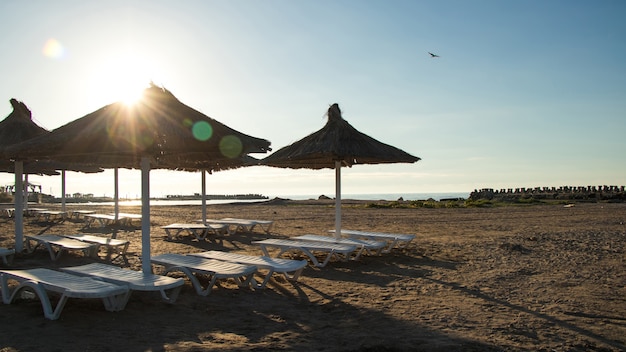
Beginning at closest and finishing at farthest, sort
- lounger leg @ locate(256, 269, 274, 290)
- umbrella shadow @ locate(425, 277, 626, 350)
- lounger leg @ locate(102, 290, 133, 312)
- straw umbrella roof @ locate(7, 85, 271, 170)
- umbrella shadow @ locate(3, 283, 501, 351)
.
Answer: umbrella shadow @ locate(3, 283, 501, 351)
umbrella shadow @ locate(425, 277, 626, 350)
lounger leg @ locate(102, 290, 133, 312)
straw umbrella roof @ locate(7, 85, 271, 170)
lounger leg @ locate(256, 269, 274, 290)

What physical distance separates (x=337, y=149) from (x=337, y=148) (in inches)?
1.2

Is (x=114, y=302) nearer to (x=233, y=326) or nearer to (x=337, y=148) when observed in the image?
(x=233, y=326)

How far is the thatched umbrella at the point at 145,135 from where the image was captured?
5.68 m

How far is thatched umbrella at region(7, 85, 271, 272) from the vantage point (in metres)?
5.68

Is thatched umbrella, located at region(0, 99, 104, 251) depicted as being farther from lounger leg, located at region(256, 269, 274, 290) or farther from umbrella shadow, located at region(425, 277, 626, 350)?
umbrella shadow, located at region(425, 277, 626, 350)

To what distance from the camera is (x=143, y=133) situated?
5.70 m

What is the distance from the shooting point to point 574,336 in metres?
4.23

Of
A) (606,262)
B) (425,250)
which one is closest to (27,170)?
(425,250)

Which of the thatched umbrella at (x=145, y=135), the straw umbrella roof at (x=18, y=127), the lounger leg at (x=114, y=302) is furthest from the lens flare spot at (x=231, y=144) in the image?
the straw umbrella roof at (x=18, y=127)

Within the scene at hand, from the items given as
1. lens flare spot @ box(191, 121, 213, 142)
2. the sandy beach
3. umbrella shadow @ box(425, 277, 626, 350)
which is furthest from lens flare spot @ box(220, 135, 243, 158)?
umbrella shadow @ box(425, 277, 626, 350)

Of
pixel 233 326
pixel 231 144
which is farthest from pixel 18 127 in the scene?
pixel 233 326

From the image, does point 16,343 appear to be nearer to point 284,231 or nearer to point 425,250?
point 425,250

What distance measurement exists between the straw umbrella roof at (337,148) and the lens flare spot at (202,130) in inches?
104

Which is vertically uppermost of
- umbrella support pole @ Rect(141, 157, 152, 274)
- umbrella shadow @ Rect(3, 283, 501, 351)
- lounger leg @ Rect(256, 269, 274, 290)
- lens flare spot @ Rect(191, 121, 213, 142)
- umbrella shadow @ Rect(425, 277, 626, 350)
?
lens flare spot @ Rect(191, 121, 213, 142)
